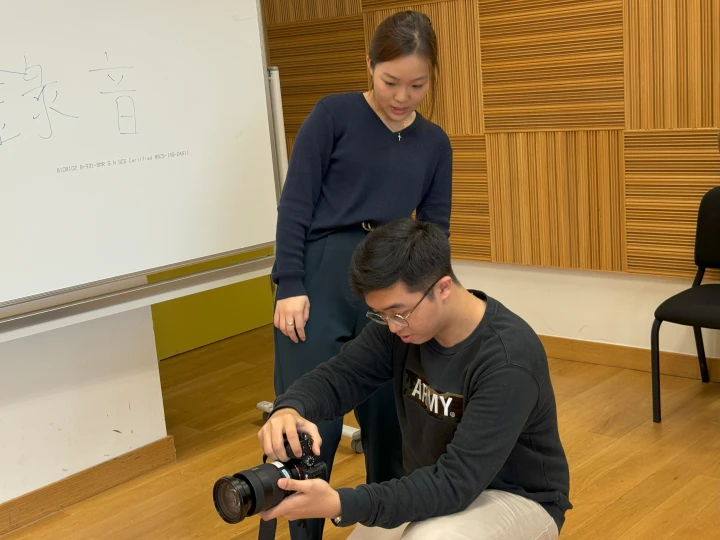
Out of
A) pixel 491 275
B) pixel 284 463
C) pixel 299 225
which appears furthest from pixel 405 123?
pixel 491 275

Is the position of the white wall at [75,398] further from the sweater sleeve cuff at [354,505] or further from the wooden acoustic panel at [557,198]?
the wooden acoustic panel at [557,198]

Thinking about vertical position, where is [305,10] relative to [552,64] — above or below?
above

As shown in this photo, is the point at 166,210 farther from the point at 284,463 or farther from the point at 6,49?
the point at 284,463

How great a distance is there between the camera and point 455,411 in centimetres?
157

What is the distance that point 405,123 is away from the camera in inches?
82.0

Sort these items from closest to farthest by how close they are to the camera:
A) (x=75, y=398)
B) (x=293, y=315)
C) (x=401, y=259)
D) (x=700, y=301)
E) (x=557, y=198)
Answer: (x=401, y=259)
(x=293, y=315)
(x=75, y=398)
(x=700, y=301)
(x=557, y=198)

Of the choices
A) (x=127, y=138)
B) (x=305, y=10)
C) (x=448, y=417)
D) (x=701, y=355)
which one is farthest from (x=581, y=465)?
(x=305, y=10)

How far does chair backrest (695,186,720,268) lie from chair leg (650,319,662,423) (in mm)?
361

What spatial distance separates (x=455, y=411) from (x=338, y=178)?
686mm

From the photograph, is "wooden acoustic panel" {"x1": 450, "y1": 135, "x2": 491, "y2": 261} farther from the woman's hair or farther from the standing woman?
the woman's hair

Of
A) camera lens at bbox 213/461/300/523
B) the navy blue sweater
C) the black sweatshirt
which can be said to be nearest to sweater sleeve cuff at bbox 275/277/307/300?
the navy blue sweater

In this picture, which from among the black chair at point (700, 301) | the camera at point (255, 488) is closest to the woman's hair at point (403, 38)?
the camera at point (255, 488)

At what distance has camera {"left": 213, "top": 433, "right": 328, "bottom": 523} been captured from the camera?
4.58 feet

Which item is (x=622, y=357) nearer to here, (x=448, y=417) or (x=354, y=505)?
(x=448, y=417)
